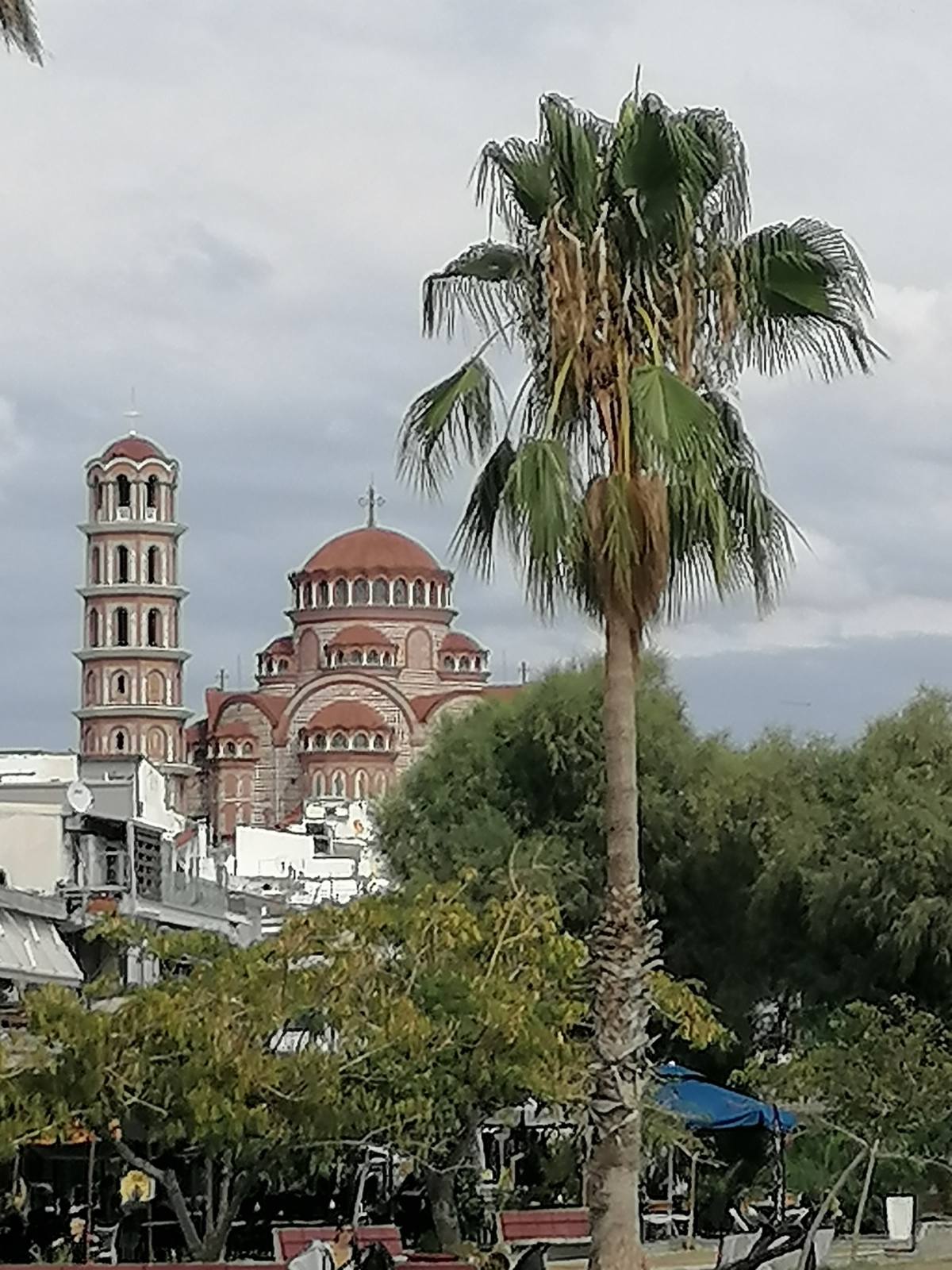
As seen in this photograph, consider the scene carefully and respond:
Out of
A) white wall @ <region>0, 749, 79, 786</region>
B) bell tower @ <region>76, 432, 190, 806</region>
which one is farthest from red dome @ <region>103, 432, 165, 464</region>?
white wall @ <region>0, 749, 79, 786</region>

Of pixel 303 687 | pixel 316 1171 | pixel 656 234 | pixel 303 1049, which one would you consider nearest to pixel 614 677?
pixel 656 234

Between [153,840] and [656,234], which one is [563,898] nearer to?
[153,840]

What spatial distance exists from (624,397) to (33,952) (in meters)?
19.0

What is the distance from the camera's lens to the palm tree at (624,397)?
54.4 feet

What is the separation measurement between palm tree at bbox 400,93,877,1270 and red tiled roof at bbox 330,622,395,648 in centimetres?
10641

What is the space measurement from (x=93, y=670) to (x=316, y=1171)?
100 metres

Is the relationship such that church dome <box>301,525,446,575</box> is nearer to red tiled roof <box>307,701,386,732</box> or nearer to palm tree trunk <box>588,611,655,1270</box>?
red tiled roof <box>307,701,386,732</box>

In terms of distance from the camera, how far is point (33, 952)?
110 feet

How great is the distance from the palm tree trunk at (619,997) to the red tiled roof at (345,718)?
4046 inches

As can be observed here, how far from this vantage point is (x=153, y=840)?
4512cm

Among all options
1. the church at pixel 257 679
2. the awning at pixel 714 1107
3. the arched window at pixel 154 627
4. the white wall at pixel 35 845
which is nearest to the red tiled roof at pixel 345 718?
the church at pixel 257 679

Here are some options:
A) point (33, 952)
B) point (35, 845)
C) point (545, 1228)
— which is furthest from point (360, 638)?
point (545, 1228)

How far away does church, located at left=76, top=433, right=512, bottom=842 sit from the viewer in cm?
12031

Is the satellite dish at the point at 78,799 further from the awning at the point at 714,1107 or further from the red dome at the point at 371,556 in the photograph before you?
the red dome at the point at 371,556
